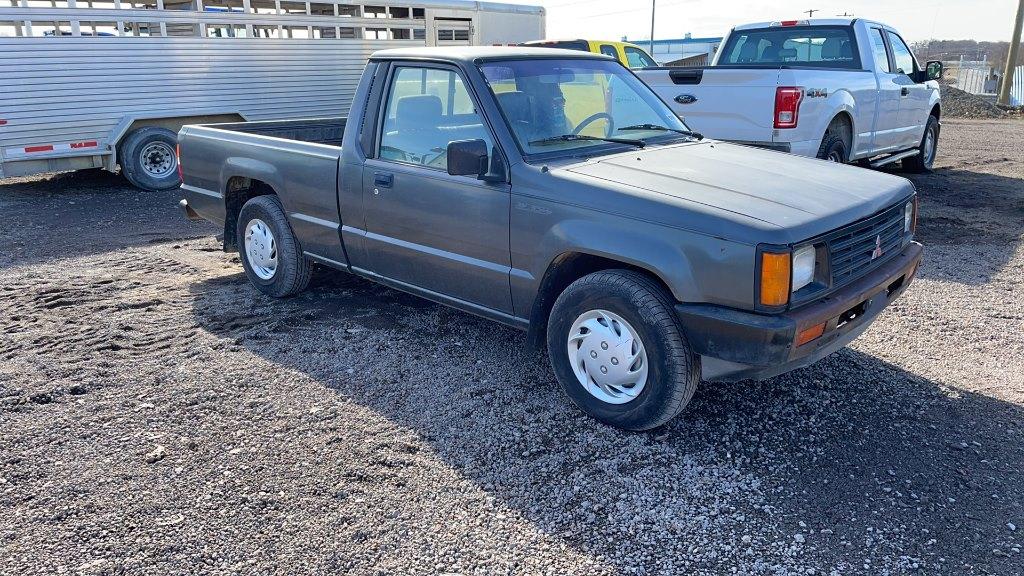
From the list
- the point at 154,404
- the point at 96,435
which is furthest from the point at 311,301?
the point at 96,435

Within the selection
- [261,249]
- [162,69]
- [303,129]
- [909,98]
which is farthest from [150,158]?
[909,98]

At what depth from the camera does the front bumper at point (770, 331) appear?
322cm

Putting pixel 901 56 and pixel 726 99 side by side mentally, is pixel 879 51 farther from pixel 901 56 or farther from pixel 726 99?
pixel 726 99

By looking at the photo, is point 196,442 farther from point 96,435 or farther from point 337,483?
point 337,483

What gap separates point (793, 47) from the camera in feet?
30.5

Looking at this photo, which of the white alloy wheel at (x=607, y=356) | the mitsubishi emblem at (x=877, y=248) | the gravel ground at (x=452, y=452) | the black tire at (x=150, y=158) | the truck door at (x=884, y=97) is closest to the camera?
the gravel ground at (x=452, y=452)

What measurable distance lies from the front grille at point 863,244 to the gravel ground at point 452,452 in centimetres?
76

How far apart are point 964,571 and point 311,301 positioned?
14.6ft

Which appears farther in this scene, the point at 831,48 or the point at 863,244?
the point at 831,48

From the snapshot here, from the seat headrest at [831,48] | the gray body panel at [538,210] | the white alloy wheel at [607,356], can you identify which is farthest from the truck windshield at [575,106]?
the seat headrest at [831,48]

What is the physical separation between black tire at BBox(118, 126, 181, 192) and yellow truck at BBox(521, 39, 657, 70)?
5.58 metres

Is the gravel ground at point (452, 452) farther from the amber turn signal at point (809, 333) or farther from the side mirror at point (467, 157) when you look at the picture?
the side mirror at point (467, 157)

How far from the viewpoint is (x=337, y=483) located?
3.37m

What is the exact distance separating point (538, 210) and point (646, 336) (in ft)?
2.76
